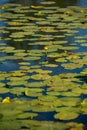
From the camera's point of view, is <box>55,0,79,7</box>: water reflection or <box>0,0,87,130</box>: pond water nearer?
<box>0,0,87,130</box>: pond water

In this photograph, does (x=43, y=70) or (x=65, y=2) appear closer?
(x=43, y=70)

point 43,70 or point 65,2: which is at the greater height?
point 65,2

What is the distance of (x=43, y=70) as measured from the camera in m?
4.27

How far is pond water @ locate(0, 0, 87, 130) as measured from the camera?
10.2 ft

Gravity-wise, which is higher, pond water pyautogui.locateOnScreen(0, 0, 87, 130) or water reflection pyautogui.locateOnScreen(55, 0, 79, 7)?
water reflection pyautogui.locateOnScreen(55, 0, 79, 7)

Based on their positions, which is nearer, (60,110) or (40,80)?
(60,110)

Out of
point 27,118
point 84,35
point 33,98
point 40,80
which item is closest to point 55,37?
point 84,35

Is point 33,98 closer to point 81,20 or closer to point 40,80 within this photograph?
point 40,80

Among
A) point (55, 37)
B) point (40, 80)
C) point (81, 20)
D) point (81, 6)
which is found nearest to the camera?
point (40, 80)

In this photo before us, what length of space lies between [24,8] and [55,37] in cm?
258

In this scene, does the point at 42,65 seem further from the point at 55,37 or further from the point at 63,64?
the point at 55,37

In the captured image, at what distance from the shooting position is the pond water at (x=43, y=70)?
312 centimetres

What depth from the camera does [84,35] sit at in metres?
5.98

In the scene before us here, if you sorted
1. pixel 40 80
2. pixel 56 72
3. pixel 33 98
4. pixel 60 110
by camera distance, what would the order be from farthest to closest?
pixel 56 72 < pixel 40 80 < pixel 33 98 < pixel 60 110
